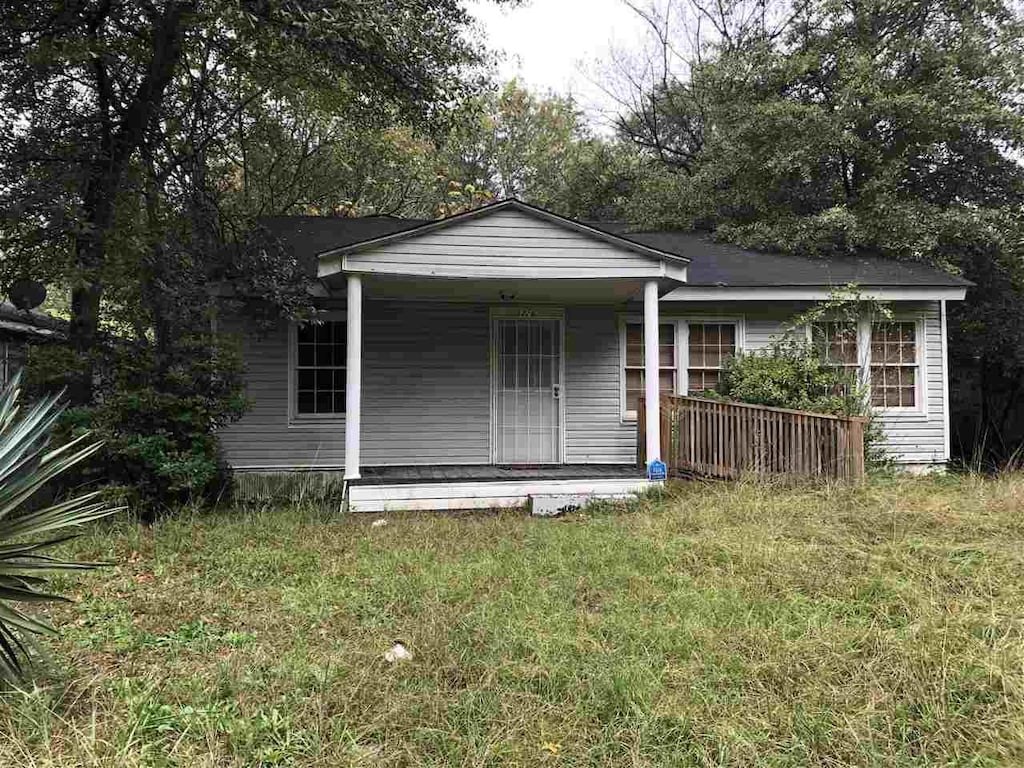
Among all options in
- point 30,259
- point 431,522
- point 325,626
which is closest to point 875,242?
Result: point 431,522

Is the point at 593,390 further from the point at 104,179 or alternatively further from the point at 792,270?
the point at 104,179

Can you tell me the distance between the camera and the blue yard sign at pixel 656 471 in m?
7.77

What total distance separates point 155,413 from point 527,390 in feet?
16.0

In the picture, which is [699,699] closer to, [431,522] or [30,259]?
[431,522]

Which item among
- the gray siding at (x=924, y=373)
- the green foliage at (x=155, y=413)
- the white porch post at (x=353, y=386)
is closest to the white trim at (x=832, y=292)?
the gray siding at (x=924, y=373)

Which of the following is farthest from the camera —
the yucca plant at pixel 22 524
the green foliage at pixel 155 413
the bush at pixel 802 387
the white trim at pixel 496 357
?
the white trim at pixel 496 357

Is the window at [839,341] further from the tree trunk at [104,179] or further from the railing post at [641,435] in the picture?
the tree trunk at [104,179]

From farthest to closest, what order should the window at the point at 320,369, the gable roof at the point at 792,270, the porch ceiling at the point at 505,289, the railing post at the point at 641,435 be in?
the gable roof at the point at 792,270
the window at the point at 320,369
the railing post at the point at 641,435
the porch ceiling at the point at 505,289

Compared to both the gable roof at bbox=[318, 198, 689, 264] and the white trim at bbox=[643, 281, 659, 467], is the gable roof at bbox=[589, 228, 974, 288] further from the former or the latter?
the gable roof at bbox=[318, 198, 689, 264]

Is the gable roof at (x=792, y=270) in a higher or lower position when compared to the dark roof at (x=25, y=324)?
higher

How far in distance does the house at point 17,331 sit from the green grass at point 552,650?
5.06 m

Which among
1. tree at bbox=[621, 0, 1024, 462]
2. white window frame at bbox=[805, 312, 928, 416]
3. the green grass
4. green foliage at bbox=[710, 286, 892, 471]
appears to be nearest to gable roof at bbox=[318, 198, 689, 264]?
green foliage at bbox=[710, 286, 892, 471]

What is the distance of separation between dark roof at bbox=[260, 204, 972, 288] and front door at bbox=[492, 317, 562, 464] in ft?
6.11

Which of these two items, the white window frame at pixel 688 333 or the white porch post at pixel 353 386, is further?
the white window frame at pixel 688 333
